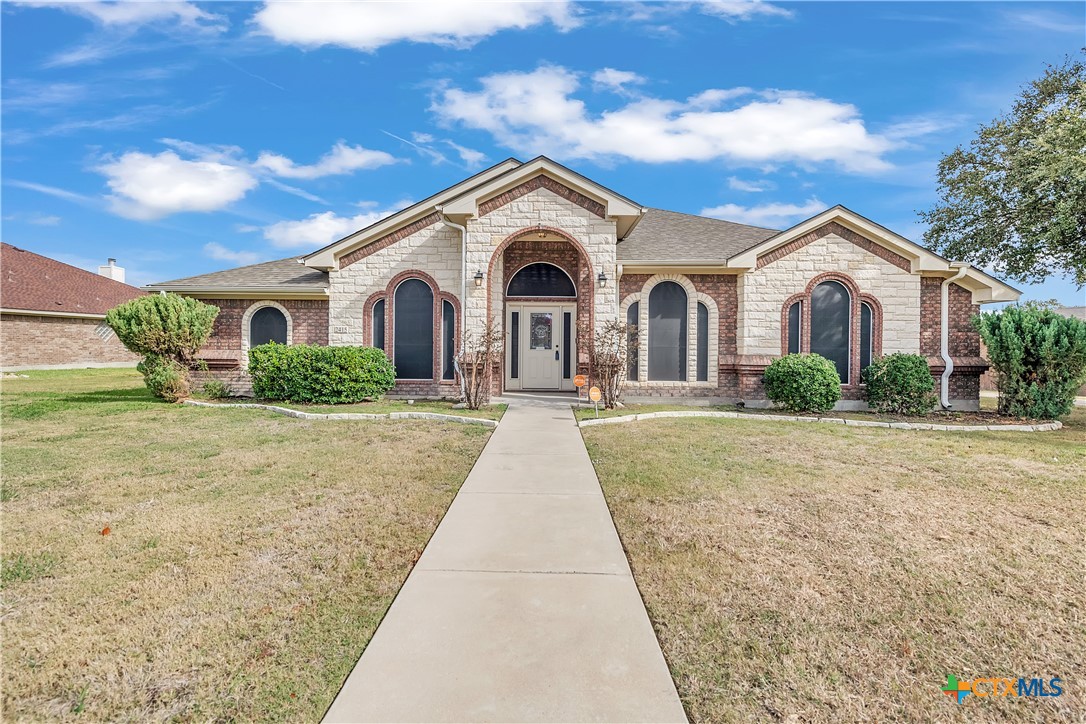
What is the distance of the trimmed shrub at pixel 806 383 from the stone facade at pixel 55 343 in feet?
97.0

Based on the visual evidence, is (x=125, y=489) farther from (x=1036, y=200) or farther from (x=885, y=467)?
(x=1036, y=200)

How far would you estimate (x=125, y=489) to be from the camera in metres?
5.52

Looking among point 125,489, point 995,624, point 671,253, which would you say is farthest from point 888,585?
point 671,253

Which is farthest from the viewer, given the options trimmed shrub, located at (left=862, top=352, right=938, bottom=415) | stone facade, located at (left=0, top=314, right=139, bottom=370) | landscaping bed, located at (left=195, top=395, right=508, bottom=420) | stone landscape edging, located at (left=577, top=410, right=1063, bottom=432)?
stone facade, located at (left=0, top=314, right=139, bottom=370)

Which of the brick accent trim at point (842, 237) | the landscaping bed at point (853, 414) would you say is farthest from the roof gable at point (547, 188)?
the landscaping bed at point (853, 414)

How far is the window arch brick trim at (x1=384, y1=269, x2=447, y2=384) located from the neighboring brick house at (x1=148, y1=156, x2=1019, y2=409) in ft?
0.12

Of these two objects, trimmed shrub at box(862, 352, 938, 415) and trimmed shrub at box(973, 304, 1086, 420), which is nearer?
trimmed shrub at box(973, 304, 1086, 420)

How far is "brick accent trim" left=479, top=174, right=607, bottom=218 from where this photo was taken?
1223cm

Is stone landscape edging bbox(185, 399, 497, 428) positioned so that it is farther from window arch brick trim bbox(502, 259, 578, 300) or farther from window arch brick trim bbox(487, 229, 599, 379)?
window arch brick trim bbox(502, 259, 578, 300)

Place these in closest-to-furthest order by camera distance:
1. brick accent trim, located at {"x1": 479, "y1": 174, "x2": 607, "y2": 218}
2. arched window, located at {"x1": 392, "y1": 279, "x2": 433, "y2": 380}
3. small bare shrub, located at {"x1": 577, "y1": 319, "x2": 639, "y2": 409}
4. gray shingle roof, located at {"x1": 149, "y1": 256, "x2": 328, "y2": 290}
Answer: small bare shrub, located at {"x1": 577, "y1": 319, "x2": 639, "y2": 409} < brick accent trim, located at {"x1": 479, "y1": 174, "x2": 607, "y2": 218} < arched window, located at {"x1": 392, "y1": 279, "x2": 433, "y2": 380} < gray shingle roof, located at {"x1": 149, "y1": 256, "x2": 328, "y2": 290}

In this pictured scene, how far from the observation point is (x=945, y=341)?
1261cm

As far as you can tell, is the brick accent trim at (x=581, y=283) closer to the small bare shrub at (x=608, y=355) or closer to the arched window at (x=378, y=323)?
the small bare shrub at (x=608, y=355)

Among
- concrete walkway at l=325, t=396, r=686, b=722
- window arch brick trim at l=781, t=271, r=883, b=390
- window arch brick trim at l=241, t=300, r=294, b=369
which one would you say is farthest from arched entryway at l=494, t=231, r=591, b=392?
concrete walkway at l=325, t=396, r=686, b=722

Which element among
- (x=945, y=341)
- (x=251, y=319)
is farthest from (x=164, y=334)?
(x=945, y=341)
